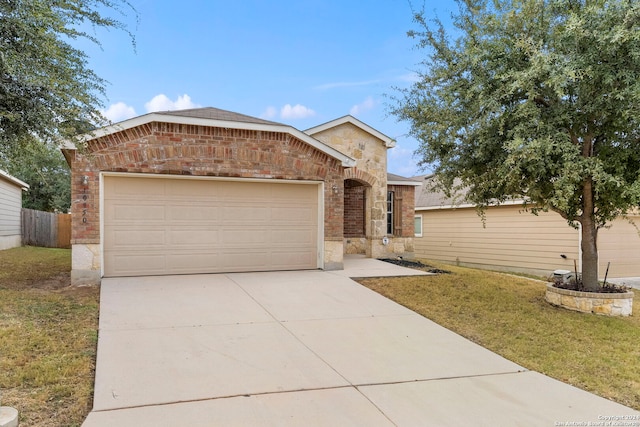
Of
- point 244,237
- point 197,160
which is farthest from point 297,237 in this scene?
point 197,160

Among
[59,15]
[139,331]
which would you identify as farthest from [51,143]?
[139,331]

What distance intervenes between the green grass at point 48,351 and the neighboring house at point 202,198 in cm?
139

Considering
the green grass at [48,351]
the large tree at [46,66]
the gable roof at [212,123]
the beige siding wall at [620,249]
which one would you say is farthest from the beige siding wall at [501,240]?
the green grass at [48,351]

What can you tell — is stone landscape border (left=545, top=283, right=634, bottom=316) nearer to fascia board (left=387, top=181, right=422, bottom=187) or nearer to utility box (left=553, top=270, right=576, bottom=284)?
utility box (left=553, top=270, right=576, bottom=284)

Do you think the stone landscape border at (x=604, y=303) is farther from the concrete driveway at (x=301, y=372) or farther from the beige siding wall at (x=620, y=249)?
the beige siding wall at (x=620, y=249)

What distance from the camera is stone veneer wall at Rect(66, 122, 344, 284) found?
881 cm

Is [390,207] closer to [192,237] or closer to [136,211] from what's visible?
[192,237]

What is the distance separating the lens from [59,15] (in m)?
5.45

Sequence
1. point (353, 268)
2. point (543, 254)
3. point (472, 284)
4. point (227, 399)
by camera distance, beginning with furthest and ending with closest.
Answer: point (543, 254), point (353, 268), point (472, 284), point (227, 399)

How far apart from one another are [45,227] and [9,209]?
7.38 feet

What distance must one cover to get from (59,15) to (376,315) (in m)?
6.25

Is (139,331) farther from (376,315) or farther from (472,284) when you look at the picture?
(472,284)

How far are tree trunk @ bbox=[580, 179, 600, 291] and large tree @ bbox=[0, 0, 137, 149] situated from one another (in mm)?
8312

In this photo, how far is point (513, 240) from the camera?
16.8 metres
